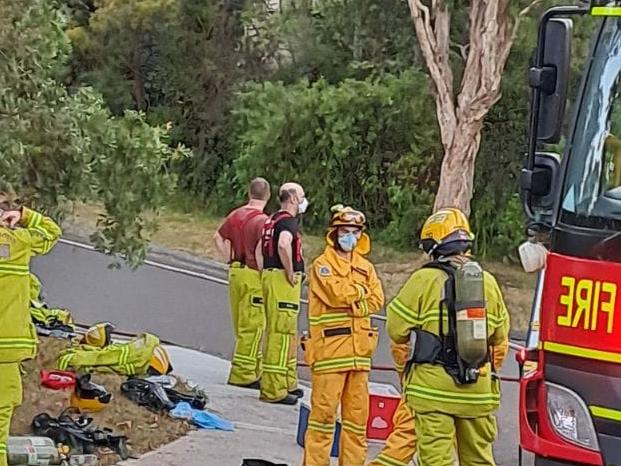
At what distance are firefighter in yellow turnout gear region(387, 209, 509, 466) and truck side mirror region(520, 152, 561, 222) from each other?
99 cm

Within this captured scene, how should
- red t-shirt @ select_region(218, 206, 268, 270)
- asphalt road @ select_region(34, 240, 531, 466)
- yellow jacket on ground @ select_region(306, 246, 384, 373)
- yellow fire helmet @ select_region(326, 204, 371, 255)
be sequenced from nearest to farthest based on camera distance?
1. yellow jacket on ground @ select_region(306, 246, 384, 373)
2. yellow fire helmet @ select_region(326, 204, 371, 255)
3. red t-shirt @ select_region(218, 206, 268, 270)
4. asphalt road @ select_region(34, 240, 531, 466)

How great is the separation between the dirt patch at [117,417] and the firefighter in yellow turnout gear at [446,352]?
2.70 meters

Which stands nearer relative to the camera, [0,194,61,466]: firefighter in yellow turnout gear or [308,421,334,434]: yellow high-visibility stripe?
[0,194,61,466]: firefighter in yellow turnout gear

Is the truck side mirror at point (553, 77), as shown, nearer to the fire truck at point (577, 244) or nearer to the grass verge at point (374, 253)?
the fire truck at point (577, 244)

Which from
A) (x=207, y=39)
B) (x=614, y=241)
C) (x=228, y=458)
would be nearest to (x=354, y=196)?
(x=207, y=39)

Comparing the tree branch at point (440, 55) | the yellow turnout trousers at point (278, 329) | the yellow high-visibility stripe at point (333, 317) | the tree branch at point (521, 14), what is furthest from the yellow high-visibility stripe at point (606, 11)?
the tree branch at point (440, 55)

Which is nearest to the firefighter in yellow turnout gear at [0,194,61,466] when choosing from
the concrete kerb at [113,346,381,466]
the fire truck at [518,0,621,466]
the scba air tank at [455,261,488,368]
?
the concrete kerb at [113,346,381,466]

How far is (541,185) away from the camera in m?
5.65

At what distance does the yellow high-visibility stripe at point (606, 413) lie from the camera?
496cm

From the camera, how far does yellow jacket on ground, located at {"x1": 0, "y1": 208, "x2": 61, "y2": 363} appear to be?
747 centimetres

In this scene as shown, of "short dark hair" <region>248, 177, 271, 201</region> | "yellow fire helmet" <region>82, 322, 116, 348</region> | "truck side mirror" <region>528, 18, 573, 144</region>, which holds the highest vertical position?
"truck side mirror" <region>528, 18, 573, 144</region>

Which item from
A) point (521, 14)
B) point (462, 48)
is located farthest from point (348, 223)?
point (462, 48)

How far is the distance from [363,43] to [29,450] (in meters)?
17.5

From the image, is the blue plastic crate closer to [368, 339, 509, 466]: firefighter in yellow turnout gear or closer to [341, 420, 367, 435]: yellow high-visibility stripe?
[341, 420, 367, 435]: yellow high-visibility stripe
